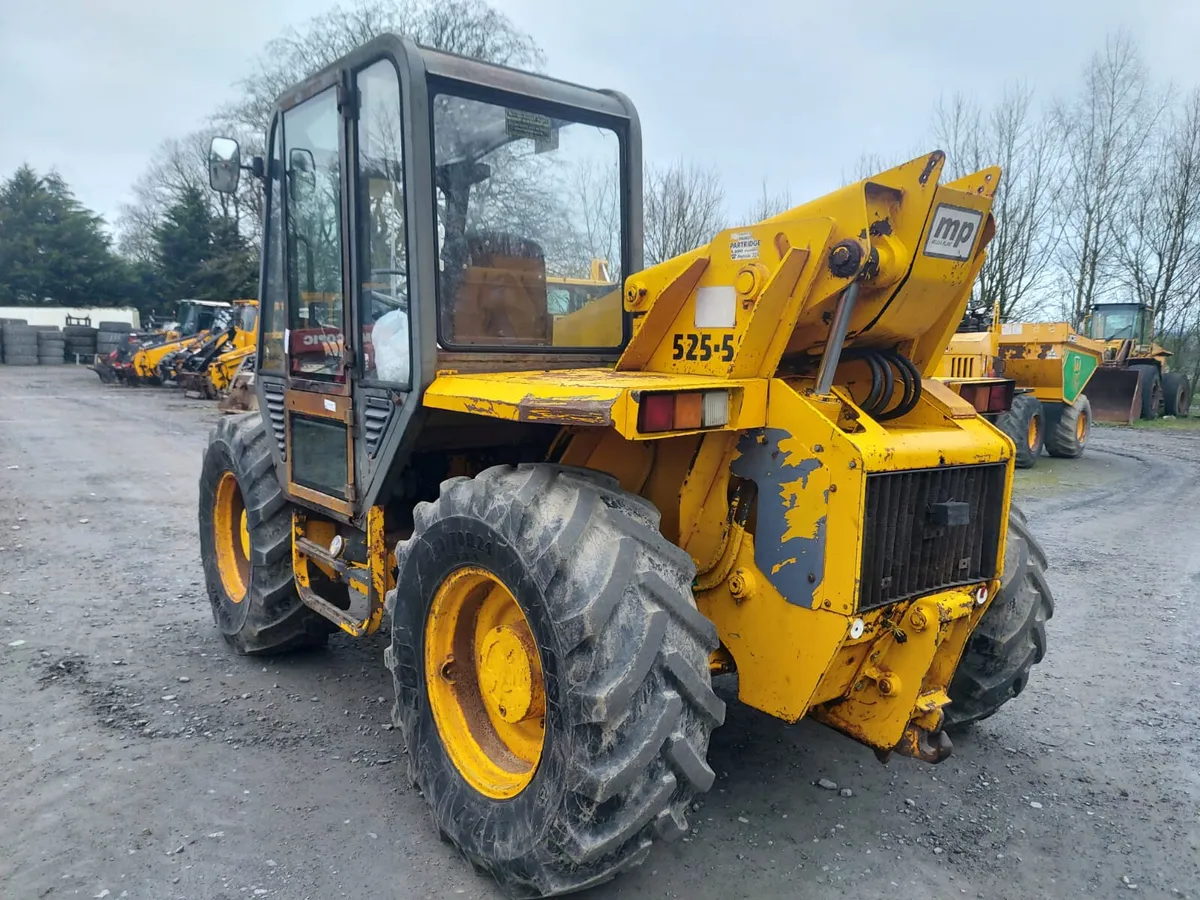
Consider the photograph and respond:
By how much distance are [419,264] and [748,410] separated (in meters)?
1.29

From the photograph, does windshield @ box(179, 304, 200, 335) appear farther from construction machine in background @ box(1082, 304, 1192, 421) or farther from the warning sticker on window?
the warning sticker on window

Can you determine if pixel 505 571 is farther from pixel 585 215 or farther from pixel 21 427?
pixel 21 427

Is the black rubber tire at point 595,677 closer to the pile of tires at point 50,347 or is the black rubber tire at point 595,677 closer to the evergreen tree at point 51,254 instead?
the pile of tires at point 50,347

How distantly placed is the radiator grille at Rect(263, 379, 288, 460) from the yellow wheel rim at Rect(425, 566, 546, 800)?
1.56 m

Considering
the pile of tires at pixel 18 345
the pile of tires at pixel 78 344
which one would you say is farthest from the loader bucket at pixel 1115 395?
the pile of tires at pixel 18 345

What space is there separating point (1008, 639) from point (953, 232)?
158 cm

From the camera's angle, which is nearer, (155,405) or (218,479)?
(218,479)

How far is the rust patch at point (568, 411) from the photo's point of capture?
2.32 meters

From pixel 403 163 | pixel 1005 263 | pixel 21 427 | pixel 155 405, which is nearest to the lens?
pixel 403 163

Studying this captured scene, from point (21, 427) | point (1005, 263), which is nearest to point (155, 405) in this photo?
point (21, 427)

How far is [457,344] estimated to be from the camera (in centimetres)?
322

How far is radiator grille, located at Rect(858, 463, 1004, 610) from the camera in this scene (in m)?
2.58

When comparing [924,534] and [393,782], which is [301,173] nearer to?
[393,782]

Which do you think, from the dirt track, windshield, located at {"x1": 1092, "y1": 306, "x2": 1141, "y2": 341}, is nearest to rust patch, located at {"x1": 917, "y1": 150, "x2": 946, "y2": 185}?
the dirt track
